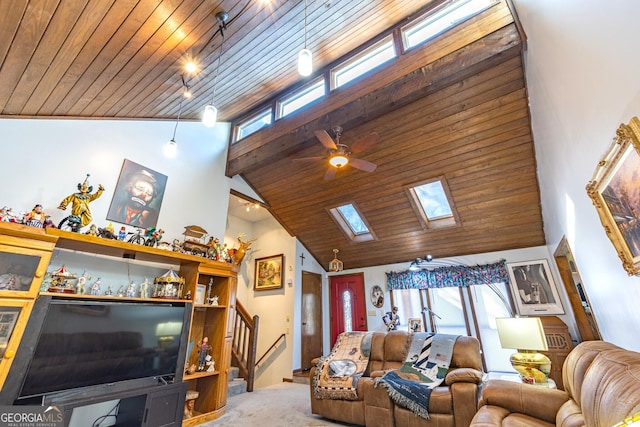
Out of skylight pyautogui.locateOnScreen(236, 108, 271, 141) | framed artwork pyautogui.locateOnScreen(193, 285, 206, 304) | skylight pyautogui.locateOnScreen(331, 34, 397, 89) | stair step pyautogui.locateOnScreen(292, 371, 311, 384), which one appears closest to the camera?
framed artwork pyautogui.locateOnScreen(193, 285, 206, 304)

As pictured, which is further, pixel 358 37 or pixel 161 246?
pixel 358 37

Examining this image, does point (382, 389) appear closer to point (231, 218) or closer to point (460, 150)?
point (460, 150)

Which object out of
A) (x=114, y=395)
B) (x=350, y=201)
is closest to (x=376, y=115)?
(x=350, y=201)

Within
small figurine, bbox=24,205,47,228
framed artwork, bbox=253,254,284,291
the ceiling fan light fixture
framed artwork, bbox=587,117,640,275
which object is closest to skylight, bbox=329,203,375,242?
framed artwork, bbox=253,254,284,291

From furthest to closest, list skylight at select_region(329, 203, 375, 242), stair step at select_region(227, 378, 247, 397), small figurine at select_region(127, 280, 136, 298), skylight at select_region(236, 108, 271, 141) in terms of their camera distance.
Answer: skylight at select_region(329, 203, 375, 242) → skylight at select_region(236, 108, 271, 141) → stair step at select_region(227, 378, 247, 397) → small figurine at select_region(127, 280, 136, 298)

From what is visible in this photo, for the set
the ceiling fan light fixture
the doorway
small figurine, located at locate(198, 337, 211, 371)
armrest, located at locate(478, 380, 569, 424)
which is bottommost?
armrest, located at locate(478, 380, 569, 424)

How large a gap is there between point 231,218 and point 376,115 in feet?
14.9

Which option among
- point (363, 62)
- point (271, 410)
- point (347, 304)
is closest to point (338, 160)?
point (363, 62)

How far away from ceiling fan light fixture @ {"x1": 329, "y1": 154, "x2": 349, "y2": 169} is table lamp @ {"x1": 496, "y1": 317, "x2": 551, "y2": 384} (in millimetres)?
2695

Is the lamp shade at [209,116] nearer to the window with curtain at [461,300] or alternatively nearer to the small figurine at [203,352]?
the small figurine at [203,352]

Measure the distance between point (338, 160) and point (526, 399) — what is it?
118 inches

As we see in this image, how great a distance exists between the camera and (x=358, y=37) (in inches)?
163

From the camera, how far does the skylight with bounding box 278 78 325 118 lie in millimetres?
4695

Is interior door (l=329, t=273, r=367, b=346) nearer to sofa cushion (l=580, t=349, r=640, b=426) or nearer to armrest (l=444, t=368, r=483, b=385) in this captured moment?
armrest (l=444, t=368, r=483, b=385)
